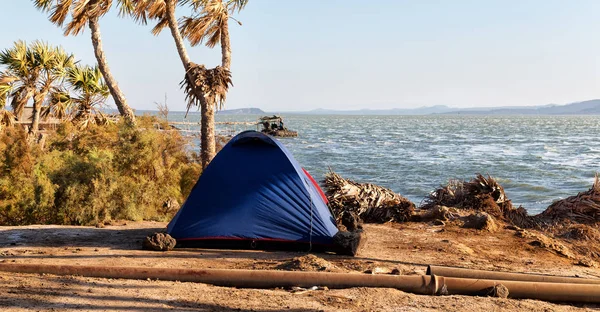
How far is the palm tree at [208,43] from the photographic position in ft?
48.4

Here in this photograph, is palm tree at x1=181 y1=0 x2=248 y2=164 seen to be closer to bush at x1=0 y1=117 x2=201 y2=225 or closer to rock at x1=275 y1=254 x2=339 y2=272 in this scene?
bush at x1=0 y1=117 x2=201 y2=225

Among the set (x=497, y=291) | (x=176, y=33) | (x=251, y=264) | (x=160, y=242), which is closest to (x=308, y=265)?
(x=251, y=264)

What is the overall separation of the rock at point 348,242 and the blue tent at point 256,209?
0.62 feet

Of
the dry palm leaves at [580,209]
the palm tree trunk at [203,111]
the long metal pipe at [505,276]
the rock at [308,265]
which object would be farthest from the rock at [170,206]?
the dry palm leaves at [580,209]

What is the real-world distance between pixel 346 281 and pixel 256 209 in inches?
99.8

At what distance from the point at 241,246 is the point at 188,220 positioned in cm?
92

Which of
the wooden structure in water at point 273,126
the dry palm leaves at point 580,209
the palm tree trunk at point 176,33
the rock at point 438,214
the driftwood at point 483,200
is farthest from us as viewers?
the wooden structure in water at point 273,126

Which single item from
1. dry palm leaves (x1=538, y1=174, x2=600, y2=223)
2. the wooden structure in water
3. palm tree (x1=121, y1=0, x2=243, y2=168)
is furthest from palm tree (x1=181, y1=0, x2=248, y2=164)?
the wooden structure in water

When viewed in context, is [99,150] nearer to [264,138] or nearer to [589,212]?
[264,138]

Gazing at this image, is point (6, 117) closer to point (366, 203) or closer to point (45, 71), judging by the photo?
point (45, 71)

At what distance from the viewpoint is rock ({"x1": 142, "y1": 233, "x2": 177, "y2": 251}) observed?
8.49 m

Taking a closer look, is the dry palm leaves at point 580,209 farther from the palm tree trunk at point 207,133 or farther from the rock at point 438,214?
the palm tree trunk at point 207,133

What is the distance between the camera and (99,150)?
12.8 meters

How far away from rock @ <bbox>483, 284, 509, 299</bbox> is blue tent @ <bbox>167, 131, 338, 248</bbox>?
2730 mm
